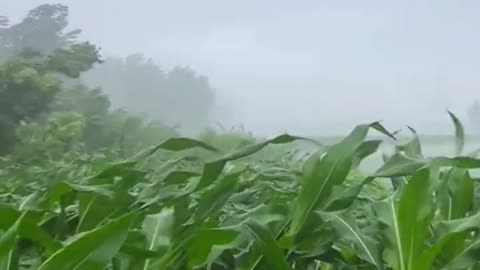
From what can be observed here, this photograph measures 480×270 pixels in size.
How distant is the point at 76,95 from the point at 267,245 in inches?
49.0

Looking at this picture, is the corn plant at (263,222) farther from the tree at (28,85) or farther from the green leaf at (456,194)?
the tree at (28,85)

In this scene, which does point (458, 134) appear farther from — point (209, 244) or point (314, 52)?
point (314, 52)

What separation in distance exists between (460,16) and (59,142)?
3.15 feet

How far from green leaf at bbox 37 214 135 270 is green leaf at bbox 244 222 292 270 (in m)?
0.05

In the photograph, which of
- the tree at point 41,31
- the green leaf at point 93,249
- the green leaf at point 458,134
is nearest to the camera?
the green leaf at point 93,249

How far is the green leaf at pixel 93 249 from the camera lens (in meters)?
0.20

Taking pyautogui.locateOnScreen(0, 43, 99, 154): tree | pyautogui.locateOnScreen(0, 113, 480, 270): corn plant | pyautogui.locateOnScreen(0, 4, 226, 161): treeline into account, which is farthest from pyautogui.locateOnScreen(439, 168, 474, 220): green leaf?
pyautogui.locateOnScreen(0, 43, 99, 154): tree

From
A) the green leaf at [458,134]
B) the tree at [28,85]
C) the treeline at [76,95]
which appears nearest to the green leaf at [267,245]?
the green leaf at [458,134]

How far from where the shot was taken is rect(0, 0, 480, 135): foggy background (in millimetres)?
1668

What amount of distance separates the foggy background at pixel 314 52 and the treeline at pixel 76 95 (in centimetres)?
4

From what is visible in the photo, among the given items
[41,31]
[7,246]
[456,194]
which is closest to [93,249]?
[7,246]

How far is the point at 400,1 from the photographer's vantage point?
5.44 ft

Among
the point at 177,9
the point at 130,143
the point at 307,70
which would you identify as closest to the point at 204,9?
the point at 177,9

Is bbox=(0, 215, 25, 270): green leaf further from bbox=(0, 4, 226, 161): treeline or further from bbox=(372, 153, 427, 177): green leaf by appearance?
bbox=(0, 4, 226, 161): treeline
